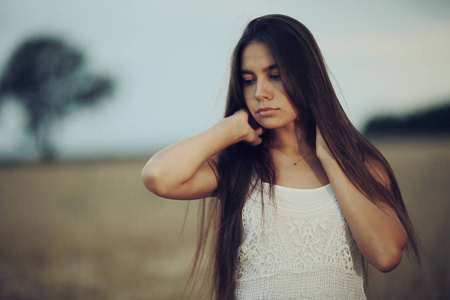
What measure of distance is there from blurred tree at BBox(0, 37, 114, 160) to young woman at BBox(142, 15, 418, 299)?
42.8 feet

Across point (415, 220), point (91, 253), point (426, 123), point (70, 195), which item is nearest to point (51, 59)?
point (70, 195)

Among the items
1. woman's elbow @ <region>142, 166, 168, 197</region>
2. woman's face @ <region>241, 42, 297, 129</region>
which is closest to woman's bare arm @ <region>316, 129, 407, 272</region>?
woman's face @ <region>241, 42, 297, 129</region>

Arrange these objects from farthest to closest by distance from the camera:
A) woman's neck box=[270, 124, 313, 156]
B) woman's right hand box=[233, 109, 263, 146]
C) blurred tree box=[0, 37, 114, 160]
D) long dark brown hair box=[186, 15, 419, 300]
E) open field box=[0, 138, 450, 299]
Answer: blurred tree box=[0, 37, 114, 160]
open field box=[0, 138, 450, 299]
woman's neck box=[270, 124, 313, 156]
woman's right hand box=[233, 109, 263, 146]
long dark brown hair box=[186, 15, 419, 300]

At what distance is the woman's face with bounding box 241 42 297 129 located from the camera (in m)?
1.97

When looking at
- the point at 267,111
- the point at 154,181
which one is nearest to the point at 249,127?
the point at 267,111

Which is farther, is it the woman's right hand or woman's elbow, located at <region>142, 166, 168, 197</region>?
the woman's right hand

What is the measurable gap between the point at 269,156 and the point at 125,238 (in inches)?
176

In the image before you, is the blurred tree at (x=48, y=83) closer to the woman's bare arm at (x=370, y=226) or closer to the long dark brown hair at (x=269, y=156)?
the long dark brown hair at (x=269, y=156)

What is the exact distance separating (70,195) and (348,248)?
730 cm

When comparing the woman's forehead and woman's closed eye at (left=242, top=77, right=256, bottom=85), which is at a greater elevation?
the woman's forehead

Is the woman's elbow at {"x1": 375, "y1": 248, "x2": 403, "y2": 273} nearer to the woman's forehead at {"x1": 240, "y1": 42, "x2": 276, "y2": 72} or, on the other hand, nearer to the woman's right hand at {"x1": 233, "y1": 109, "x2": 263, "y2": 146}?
the woman's right hand at {"x1": 233, "y1": 109, "x2": 263, "y2": 146}

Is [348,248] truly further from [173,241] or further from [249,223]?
[173,241]

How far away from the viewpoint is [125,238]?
6164 millimetres

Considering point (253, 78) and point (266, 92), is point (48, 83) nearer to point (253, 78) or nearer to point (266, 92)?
point (253, 78)
